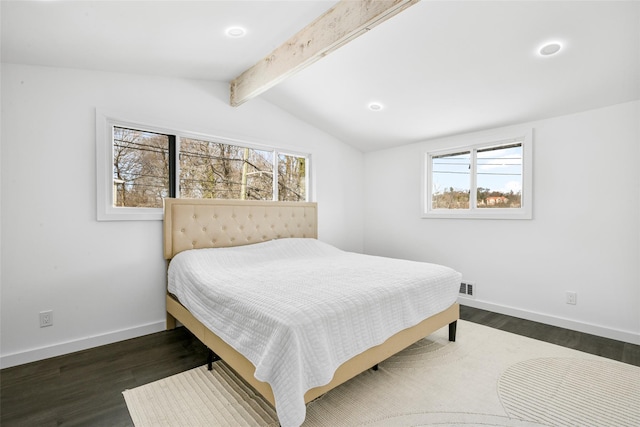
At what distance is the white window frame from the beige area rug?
4.76 feet

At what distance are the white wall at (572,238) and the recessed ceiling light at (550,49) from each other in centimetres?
101

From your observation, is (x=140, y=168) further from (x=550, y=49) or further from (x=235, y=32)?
(x=550, y=49)

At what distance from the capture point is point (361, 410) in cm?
176

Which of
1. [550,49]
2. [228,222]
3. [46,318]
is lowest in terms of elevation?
[46,318]

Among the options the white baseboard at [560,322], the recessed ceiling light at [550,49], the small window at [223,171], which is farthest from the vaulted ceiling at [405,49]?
the white baseboard at [560,322]

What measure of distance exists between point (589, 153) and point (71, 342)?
15.5ft

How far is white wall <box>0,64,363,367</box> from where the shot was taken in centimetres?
226

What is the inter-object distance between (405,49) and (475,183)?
6.45 feet

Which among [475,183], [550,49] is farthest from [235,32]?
[475,183]

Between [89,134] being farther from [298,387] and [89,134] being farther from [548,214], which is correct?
[548,214]

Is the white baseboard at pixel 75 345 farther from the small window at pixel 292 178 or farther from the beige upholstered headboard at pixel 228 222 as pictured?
the small window at pixel 292 178

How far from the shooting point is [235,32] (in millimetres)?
2242

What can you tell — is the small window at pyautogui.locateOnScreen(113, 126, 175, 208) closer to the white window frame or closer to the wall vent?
the white window frame

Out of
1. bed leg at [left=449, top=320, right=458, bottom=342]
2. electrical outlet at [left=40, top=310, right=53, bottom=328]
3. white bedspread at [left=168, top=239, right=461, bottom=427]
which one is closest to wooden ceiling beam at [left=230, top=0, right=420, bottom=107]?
A: white bedspread at [left=168, top=239, right=461, bottom=427]
